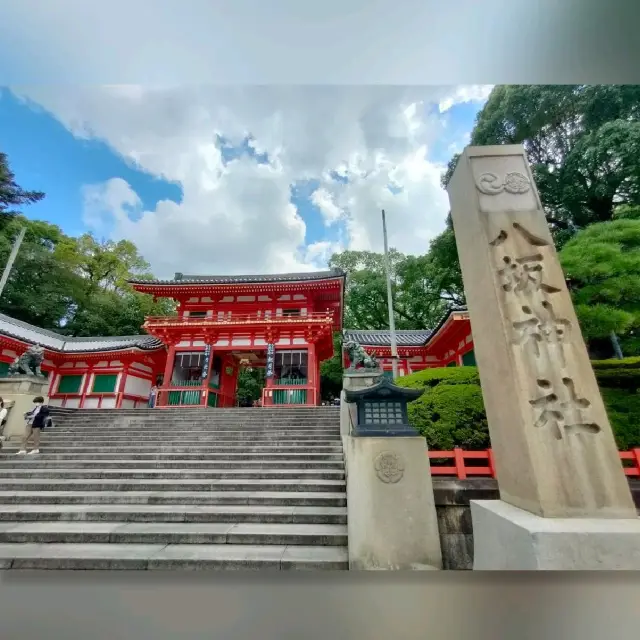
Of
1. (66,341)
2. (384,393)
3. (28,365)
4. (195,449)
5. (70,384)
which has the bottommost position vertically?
(195,449)

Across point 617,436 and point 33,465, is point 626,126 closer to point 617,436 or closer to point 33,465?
point 617,436

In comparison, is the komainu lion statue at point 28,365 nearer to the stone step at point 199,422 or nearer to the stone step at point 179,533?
the stone step at point 199,422

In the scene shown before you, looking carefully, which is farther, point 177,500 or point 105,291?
point 105,291

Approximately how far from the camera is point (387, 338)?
48.2ft

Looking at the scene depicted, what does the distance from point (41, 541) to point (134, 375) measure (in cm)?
1152

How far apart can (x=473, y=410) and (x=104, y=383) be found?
1453 centimetres

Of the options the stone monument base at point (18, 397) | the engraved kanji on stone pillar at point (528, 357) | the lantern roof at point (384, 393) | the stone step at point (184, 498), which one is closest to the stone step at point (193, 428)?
the stone monument base at point (18, 397)

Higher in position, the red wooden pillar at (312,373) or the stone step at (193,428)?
the red wooden pillar at (312,373)

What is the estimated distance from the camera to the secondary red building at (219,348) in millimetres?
11109

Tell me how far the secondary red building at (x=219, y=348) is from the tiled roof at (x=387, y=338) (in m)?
0.05

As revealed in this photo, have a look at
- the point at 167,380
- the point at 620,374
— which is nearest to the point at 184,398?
the point at 167,380

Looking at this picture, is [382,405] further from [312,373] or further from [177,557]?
[312,373]

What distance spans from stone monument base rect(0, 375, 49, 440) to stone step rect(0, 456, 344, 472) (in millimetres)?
2298

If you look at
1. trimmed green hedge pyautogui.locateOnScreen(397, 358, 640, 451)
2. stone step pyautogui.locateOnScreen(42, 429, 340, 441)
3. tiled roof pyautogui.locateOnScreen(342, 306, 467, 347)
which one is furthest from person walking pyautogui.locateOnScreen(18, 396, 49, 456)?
tiled roof pyautogui.locateOnScreen(342, 306, 467, 347)
